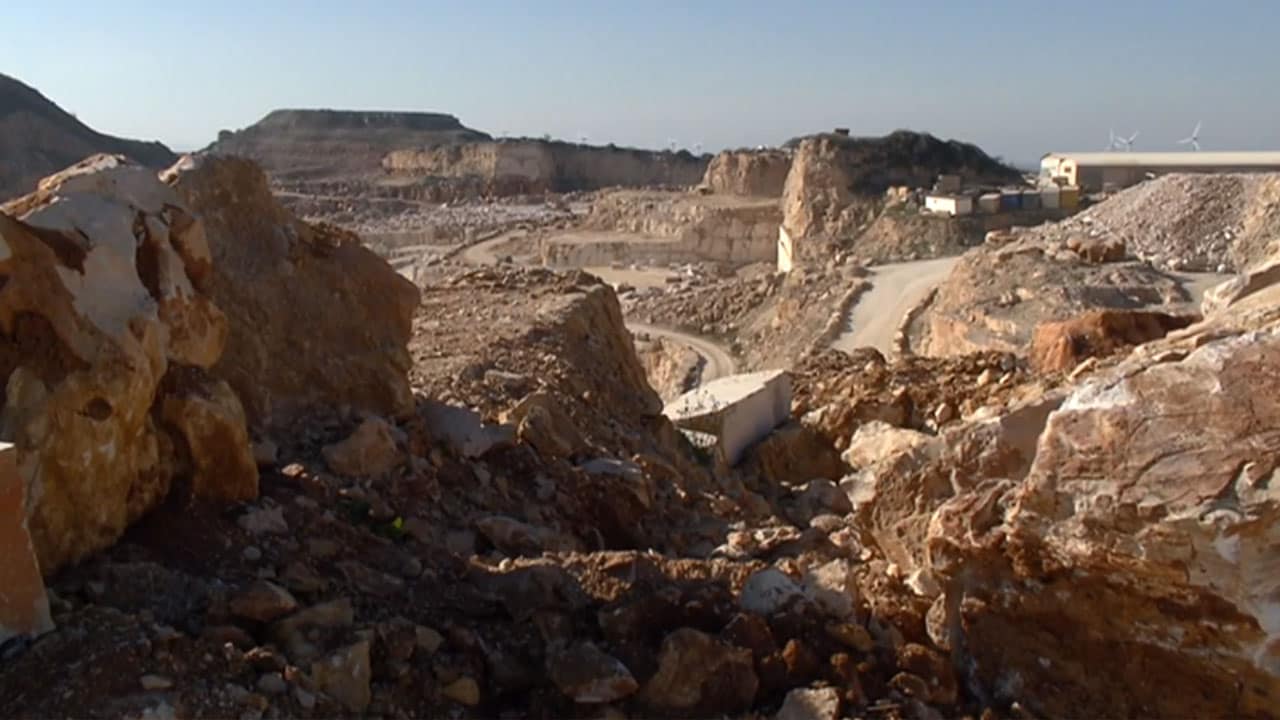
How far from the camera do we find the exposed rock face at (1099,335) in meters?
12.1

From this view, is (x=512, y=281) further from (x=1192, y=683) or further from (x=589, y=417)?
(x=1192, y=683)

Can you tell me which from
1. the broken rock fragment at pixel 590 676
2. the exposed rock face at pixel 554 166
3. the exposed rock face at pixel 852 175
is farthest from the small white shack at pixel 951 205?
the exposed rock face at pixel 554 166

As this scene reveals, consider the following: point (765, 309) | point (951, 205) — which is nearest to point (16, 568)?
point (765, 309)

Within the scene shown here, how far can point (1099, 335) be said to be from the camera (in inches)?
484

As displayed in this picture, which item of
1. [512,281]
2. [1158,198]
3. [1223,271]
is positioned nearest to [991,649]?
[512,281]

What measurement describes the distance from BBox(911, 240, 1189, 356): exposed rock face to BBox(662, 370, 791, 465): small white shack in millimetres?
5880

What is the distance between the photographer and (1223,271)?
72.7ft

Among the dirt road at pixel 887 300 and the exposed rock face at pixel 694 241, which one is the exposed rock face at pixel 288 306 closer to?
the dirt road at pixel 887 300

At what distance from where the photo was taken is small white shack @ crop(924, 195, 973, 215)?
3356cm

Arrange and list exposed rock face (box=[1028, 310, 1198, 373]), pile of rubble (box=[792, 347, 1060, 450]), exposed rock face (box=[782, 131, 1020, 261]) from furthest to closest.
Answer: exposed rock face (box=[782, 131, 1020, 261])
exposed rock face (box=[1028, 310, 1198, 373])
pile of rubble (box=[792, 347, 1060, 450])

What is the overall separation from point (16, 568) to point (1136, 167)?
47003 millimetres

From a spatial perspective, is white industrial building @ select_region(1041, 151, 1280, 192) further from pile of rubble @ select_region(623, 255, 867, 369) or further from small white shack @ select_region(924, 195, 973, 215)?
pile of rubble @ select_region(623, 255, 867, 369)

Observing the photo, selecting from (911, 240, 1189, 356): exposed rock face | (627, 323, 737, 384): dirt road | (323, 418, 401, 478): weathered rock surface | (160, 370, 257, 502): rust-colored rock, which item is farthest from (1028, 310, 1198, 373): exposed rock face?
(627, 323, 737, 384): dirt road

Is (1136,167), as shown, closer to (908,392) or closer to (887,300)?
(887,300)
